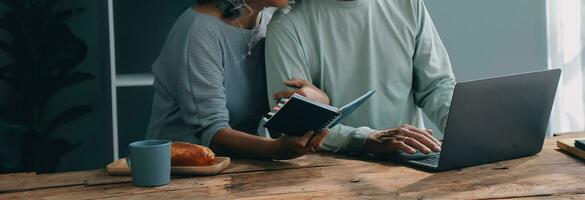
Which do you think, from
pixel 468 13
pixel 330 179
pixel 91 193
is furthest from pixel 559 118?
pixel 91 193

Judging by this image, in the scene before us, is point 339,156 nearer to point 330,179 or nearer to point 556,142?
point 330,179

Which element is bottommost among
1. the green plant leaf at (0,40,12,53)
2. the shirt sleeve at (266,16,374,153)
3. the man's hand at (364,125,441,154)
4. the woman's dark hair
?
the man's hand at (364,125,441,154)

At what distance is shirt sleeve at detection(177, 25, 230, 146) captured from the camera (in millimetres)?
1937

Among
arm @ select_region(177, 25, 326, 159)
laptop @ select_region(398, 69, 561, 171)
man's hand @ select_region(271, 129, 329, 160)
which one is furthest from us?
arm @ select_region(177, 25, 326, 159)

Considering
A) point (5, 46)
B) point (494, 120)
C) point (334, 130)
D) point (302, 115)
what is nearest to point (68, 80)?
point (5, 46)

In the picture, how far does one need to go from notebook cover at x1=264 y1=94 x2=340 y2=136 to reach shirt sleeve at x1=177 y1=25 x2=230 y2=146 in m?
0.39

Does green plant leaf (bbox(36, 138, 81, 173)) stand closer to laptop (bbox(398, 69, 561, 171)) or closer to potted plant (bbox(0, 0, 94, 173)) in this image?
potted plant (bbox(0, 0, 94, 173))

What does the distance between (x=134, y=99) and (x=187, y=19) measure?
1.14 meters

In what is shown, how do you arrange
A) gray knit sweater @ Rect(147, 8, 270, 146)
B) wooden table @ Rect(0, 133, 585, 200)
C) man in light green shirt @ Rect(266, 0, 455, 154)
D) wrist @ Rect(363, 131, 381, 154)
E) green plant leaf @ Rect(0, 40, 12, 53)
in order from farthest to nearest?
green plant leaf @ Rect(0, 40, 12, 53)
man in light green shirt @ Rect(266, 0, 455, 154)
gray knit sweater @ Rect(147, 8, 270, 146)
wrist @ Rect(363, 131, 381, 154)
wooden table @ Rect(0, 133, 585, 200)

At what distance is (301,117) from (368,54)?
691 mm

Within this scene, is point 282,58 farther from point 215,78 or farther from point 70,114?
point 70,114

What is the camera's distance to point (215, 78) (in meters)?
2.00

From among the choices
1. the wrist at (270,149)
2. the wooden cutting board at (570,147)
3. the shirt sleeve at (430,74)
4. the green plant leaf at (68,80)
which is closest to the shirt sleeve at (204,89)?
the wrist at (270,149)

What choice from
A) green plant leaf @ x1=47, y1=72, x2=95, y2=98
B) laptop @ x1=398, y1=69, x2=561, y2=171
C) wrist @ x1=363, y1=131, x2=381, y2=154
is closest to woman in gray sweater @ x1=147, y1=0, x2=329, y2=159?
wrist @ x1=363, y1=131, x2=381, y2=154
